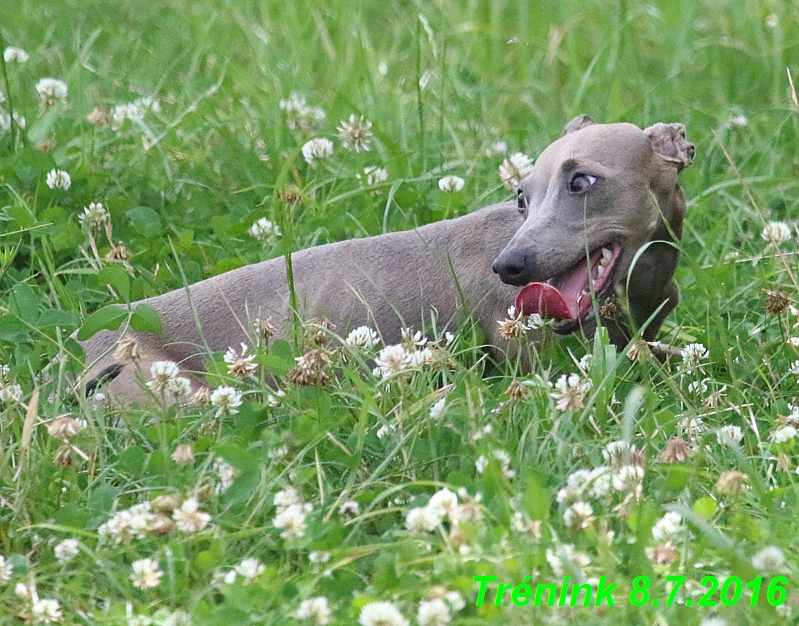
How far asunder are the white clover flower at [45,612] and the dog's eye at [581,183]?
1.64 m

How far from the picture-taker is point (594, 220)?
2926mm

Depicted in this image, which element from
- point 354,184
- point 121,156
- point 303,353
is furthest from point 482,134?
point 303,353

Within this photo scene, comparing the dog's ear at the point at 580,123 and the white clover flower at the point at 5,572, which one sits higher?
the dog's ear at the point at 580,123

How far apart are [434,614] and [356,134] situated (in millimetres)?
2240

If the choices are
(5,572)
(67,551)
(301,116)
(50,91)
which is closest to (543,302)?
(67,551)

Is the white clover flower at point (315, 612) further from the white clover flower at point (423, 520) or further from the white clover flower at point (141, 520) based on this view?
the white clover flower at point (141, 520)

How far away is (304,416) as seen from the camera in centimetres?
245

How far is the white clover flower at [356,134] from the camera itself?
378cm

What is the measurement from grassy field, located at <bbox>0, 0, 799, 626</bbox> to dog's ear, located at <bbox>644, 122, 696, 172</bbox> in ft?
0.74

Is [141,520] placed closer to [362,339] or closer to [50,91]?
[362,339]

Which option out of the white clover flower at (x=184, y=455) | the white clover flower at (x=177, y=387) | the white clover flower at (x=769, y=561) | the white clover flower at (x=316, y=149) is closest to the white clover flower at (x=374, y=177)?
Answer: the white clover flower at (x=316, y=149)

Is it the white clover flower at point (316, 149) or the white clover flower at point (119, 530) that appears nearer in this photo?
the white clover flower at point (119, 530)

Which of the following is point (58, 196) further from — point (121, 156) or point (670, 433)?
point (670, 433)

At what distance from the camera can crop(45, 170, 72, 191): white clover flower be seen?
368 cm
